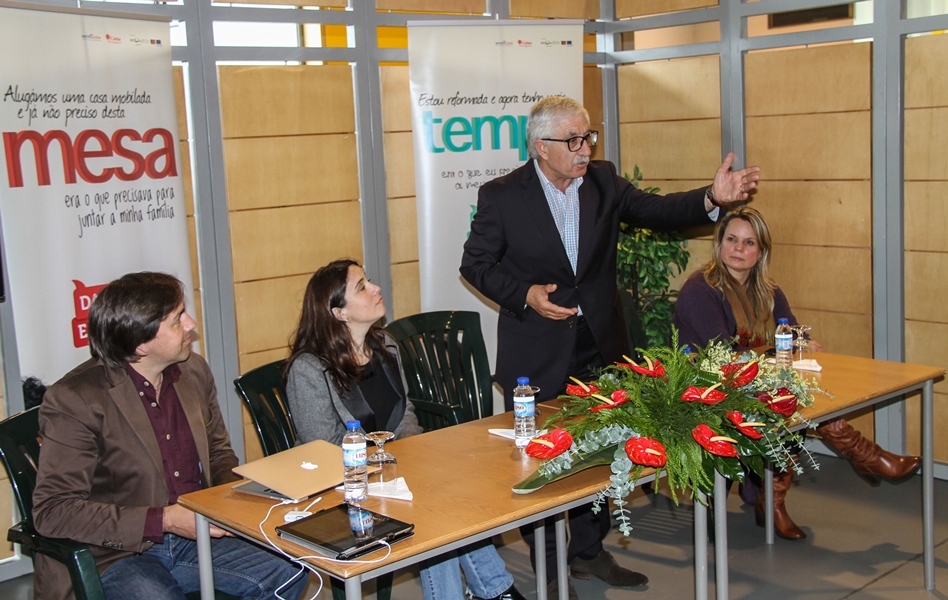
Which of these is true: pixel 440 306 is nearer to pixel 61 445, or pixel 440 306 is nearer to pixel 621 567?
pixel 621 567

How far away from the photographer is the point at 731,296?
4.48m

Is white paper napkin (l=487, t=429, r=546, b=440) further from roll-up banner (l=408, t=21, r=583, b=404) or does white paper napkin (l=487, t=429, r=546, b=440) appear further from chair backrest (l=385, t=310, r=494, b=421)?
roll-up banner (l=408, t=21, r=583, b=404)

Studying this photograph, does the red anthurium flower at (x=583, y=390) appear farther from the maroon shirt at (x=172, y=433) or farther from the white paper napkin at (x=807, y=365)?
the white paper napkin at (x=807, y=365)

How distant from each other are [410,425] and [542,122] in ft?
4.10

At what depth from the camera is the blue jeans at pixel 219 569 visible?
2.88 meters

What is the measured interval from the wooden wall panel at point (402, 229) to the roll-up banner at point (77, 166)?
1.38 metres

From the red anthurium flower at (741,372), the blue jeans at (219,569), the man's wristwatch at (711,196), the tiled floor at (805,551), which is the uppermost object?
the man's wristwatch at (711,196)

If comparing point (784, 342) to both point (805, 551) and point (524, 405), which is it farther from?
point (524, 405)

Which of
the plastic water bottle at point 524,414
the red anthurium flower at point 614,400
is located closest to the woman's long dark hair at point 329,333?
the plastic water bottle at point 524,414

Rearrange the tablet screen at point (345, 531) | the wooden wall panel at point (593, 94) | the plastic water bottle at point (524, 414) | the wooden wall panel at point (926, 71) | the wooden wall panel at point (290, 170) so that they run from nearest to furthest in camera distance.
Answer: the tablet screen at point (345, 531)
the plastic water bottle at point (524, 414)
the wooden wall panel at point (926, 71)
the wooden wall panel at point (290, 170)
the wooden wall panel at point (593, 94)

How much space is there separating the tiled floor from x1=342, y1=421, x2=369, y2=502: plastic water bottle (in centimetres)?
153

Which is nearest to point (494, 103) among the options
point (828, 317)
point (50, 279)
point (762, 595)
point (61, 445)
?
point (828, 317)

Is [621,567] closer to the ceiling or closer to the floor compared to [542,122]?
closer to the floor

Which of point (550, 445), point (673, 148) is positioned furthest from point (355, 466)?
point (673, 148)
